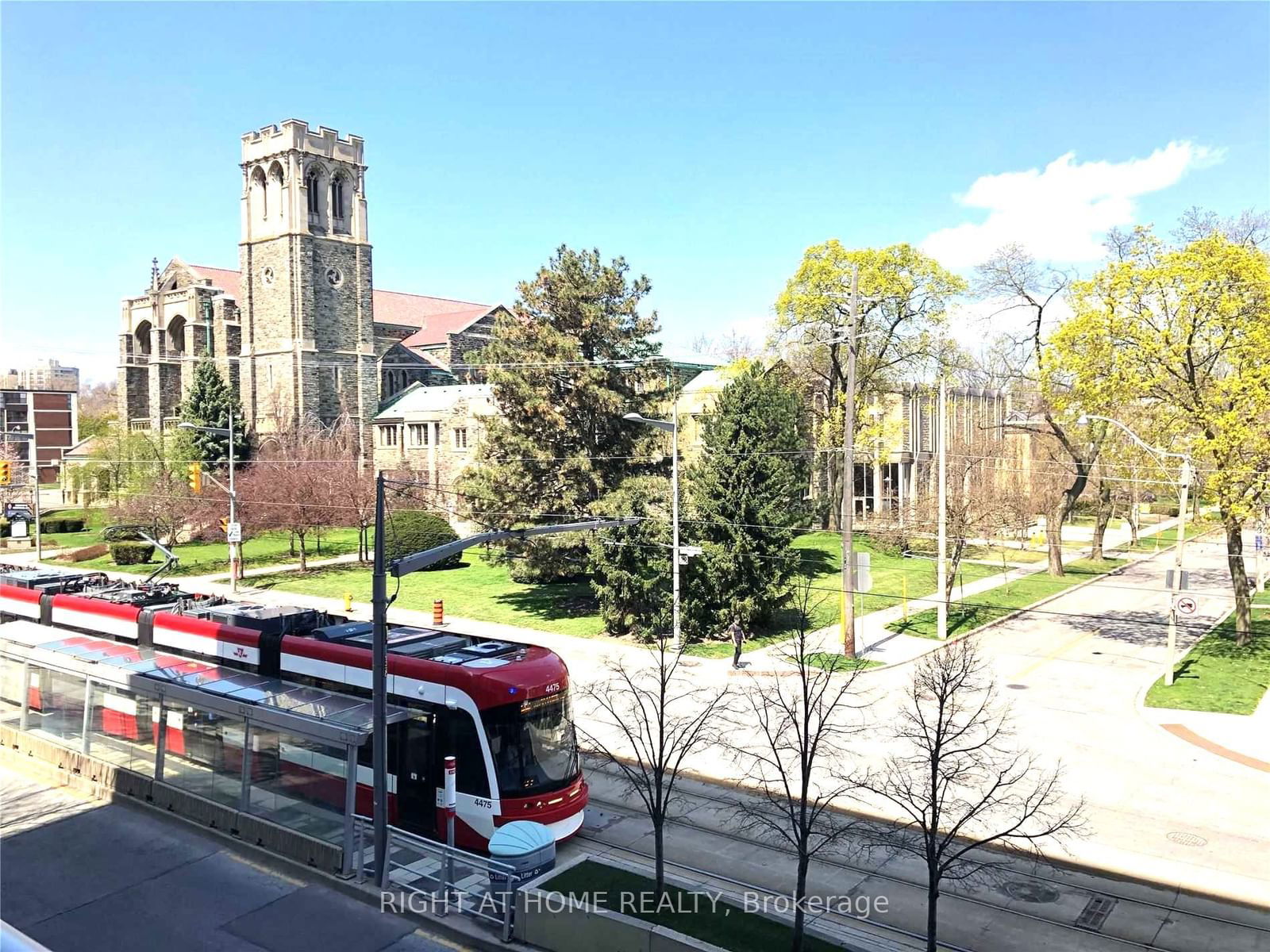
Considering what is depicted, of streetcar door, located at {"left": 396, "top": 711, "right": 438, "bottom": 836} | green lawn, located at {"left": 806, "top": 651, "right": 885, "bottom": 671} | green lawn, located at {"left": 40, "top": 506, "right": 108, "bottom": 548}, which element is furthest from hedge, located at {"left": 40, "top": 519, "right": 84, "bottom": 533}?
streetcar door, located at {"left": 396, "top": 711, "right": 438, "bottom": 836}

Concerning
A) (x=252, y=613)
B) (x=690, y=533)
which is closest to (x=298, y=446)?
(x=690, y=533)

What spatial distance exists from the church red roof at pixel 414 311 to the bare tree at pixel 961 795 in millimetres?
61051

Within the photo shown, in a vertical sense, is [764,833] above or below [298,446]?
below

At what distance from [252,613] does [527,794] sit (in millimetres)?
6807

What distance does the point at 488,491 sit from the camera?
104 ft

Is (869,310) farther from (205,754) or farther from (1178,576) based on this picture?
(205,754)

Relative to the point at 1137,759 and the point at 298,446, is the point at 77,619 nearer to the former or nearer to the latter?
the point at 1137,759

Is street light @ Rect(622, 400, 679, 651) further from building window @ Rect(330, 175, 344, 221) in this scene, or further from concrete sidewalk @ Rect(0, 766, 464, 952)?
building window @ Rect(330, 175, 344, 221)

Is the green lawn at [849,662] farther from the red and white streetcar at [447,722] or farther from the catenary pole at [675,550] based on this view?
the red and white streetcar at [447,722]

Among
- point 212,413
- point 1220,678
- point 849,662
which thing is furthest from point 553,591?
point 212,413

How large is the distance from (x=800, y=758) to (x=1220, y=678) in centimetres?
1512

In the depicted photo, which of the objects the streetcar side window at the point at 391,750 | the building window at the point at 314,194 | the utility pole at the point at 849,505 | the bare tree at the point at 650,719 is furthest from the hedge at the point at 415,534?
the building window at the point at 314,194

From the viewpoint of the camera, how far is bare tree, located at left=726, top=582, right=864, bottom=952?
36.0 ft

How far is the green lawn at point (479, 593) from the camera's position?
108 ft
